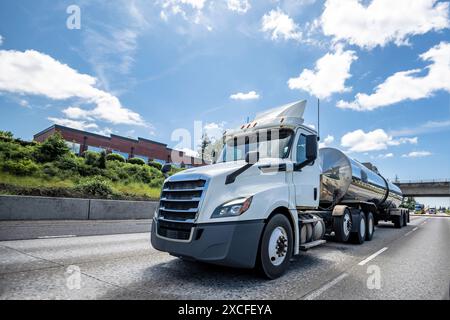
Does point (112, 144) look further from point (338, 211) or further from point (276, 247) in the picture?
point (276, 247)

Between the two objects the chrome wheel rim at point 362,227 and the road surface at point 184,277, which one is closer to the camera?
the road surface at point 184,277

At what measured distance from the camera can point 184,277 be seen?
4.31m

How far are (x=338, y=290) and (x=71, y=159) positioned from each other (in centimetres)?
2174

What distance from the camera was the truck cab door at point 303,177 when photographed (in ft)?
17.8

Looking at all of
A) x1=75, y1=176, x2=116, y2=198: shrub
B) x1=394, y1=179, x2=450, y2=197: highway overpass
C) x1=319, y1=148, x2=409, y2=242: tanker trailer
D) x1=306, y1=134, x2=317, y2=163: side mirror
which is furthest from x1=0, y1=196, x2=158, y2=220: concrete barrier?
x1=394, y1=179, x2=450, y2=197: highway overpass

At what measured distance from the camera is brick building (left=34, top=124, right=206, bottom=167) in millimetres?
48531

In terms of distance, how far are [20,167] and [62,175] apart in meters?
2.47

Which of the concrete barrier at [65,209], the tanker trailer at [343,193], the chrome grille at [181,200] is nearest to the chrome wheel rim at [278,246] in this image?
the chrome grille at [181,200]

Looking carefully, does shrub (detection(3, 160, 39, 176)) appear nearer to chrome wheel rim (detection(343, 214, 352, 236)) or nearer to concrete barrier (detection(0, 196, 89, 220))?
concrete barrier (detection(0, 196, 89, 220))

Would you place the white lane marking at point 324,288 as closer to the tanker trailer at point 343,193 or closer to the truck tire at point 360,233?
the tanker trailer at point 343,193

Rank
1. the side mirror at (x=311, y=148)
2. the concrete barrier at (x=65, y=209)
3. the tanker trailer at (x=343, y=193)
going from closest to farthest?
the side mirror at (x=311, y=148) < the tanker trailer at (x=343, y=193) < the concrete barrier at (x=65, y=209)

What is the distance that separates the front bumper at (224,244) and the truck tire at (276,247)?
0.27 meters

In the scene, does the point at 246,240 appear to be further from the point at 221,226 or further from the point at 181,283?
the point at 181,283
